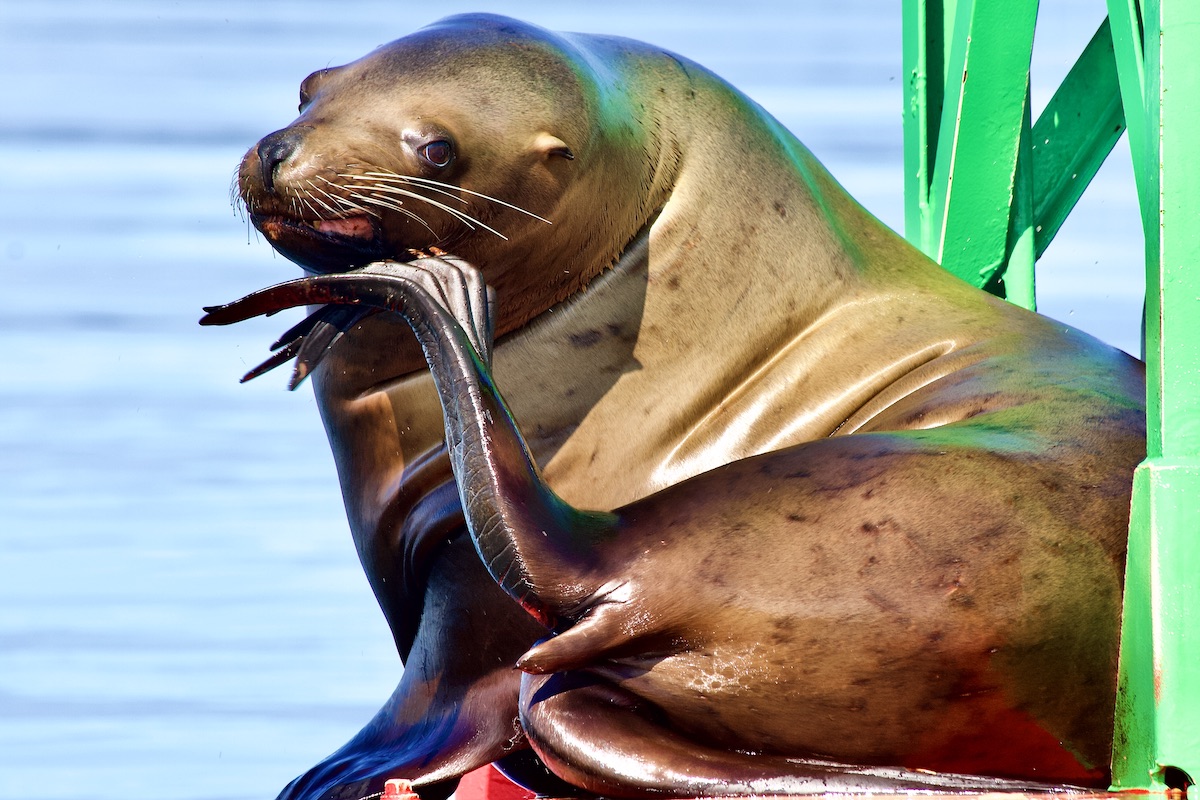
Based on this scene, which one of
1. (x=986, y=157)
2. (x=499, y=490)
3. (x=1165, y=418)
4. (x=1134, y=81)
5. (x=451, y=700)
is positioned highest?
(x=986, y=157)

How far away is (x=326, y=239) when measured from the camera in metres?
3.22

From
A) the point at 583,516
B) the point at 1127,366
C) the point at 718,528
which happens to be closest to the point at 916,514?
the point at 718,528

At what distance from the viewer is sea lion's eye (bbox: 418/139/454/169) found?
3242mm

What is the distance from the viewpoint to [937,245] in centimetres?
492

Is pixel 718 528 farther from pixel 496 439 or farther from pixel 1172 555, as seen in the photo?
pixel 1172 555

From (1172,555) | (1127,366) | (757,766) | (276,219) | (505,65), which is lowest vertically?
(757,766)

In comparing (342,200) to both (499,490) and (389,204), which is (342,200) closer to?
(389,204)

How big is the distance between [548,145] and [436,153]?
0.70 ft

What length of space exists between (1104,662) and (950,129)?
2.22m

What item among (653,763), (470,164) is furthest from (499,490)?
(470,164)

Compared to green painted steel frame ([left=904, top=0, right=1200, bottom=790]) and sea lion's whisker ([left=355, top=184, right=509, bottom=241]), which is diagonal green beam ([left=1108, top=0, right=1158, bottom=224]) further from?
sea lion's whisker ([left=355, top=184, right=509, bottom=241])

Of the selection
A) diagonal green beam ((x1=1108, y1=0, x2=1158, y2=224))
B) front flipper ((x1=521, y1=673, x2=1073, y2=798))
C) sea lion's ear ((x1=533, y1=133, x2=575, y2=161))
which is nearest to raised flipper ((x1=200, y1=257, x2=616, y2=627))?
front flipper ((x1=521, y1=673, x2=1073, y2=798))

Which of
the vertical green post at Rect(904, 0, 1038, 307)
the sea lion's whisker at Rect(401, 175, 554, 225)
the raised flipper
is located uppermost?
the vertical green post at Rect(904, 0, 1038, 307)

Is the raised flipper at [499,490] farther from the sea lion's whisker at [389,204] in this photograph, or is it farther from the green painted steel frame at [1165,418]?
the green painted steel frame at [1165,418]
